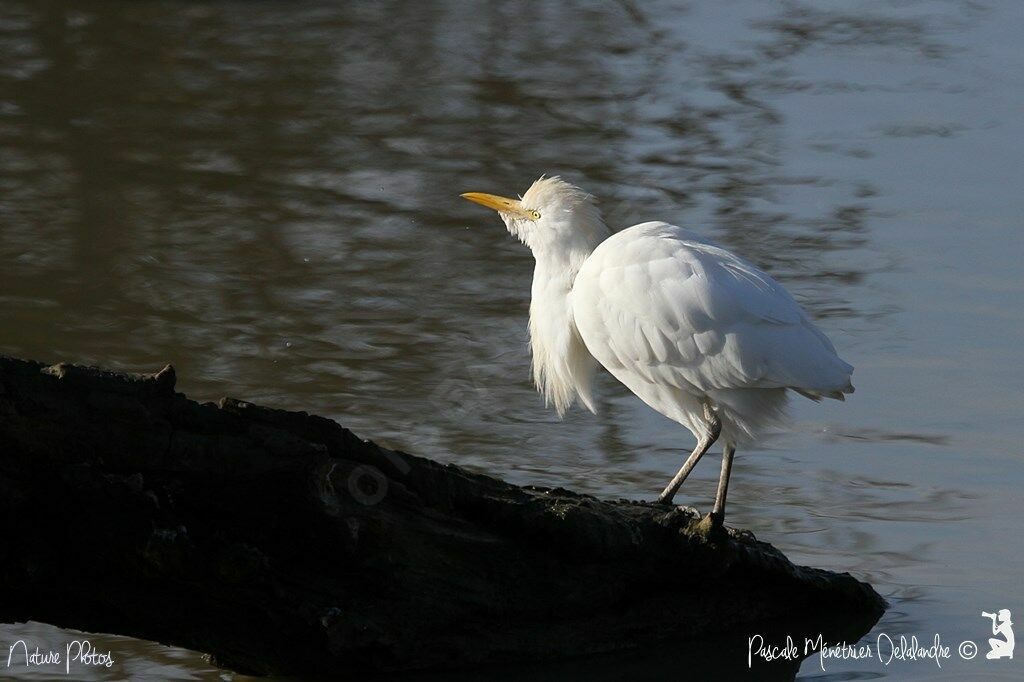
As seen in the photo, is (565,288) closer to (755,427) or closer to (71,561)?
(755,427)

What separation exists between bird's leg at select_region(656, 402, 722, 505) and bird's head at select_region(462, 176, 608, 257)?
995 millimetres

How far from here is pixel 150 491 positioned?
452 centimetres

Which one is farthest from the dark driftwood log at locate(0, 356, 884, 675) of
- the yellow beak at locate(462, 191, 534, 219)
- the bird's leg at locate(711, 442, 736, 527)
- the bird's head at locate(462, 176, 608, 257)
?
the yellow beak at locate(462, 191, 534, 219)

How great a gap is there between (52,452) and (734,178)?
7689 millimetres

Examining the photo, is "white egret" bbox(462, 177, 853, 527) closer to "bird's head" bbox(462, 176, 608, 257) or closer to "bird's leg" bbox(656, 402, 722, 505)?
"bird's leg" bbox(656, 402, 722, 505)

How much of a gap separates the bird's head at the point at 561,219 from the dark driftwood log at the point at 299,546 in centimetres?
161

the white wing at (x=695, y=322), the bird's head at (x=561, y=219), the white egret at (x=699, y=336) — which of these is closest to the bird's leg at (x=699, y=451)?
the white egret at (x=699, y=336)

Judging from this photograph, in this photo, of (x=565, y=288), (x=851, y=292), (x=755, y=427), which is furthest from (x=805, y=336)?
(x=851, y=292)

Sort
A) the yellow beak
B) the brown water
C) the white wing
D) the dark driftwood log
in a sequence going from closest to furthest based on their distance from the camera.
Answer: the dark driftwood log → the white wing → the yellow beak → the brown water

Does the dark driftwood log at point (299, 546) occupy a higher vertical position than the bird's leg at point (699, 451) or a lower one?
higher

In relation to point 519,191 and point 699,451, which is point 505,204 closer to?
point 699,451

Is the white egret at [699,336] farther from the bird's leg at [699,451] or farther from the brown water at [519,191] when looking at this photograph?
the brown water at [519,191]

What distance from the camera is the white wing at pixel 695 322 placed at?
6043 millimetres

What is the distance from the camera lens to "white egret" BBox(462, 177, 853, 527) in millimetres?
6051
